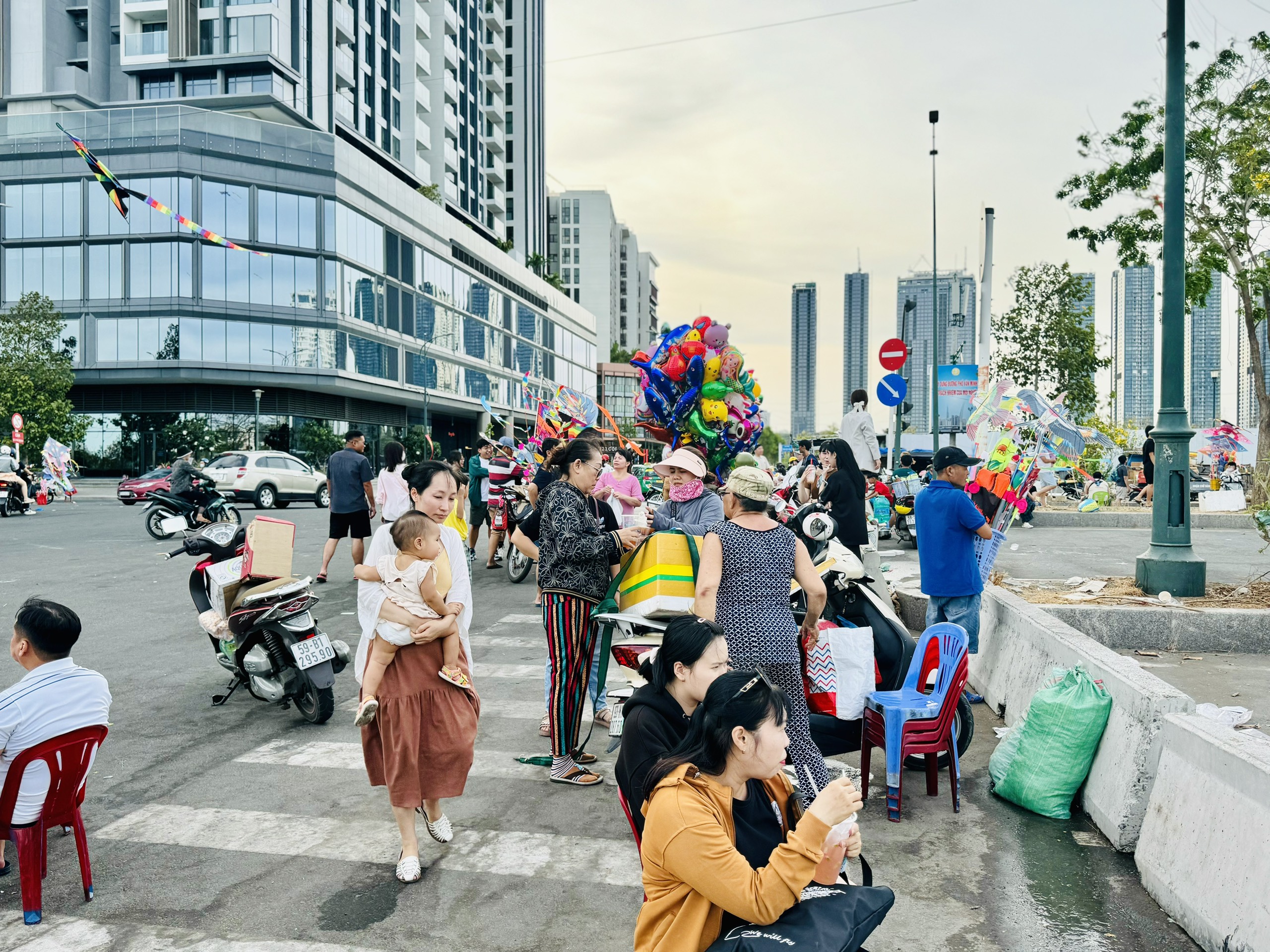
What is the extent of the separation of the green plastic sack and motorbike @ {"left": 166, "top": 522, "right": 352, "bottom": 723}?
13.4 feet

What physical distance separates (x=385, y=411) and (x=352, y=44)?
22359 millimetres

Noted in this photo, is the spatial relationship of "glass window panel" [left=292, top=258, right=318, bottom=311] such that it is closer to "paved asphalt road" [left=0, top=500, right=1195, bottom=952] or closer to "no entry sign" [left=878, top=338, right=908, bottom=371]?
"no entry sign" [left=878, top=338, right=908, bottom=371]

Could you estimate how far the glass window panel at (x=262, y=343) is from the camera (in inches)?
1818

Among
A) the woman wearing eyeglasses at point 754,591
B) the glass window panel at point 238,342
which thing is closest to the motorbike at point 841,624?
the woman wearing eyeglasses at point 754,591

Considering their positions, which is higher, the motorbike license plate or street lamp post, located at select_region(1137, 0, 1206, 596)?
street lamp post, located at select_region(1137, 0, 1206, 596)

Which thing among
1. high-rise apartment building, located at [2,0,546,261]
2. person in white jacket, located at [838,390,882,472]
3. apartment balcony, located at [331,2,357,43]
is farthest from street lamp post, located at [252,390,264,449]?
person in white jacket, located at [838,390,882,472]

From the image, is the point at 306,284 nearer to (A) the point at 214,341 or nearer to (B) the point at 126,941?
(A) the point at 214,341

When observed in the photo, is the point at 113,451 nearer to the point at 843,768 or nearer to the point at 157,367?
the point at 157,367

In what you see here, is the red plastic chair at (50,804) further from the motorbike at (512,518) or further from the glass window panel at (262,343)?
the glass window panel at (262,343)

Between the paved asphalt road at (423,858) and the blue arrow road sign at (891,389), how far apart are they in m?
8.79

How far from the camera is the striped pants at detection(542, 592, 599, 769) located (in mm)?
5109

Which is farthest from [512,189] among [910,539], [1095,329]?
[910,539]

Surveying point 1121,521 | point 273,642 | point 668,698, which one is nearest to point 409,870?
point 668,698

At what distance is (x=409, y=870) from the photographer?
396cm
